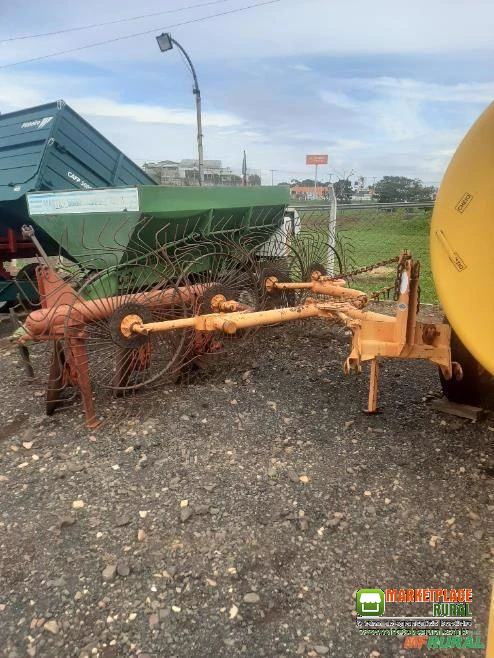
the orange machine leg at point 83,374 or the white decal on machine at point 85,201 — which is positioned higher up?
the white decal on machine at point 85,201

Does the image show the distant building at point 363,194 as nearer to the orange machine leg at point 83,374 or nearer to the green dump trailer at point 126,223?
the green dump trailer at point 126,223

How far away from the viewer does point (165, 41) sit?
8.55 metres

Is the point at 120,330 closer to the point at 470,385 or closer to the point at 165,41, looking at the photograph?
the point at 470,385

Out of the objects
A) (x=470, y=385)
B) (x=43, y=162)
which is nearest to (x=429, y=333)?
(x=470, y=385)

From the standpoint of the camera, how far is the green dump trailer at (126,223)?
3.83 metres

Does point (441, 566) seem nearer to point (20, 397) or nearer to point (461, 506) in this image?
point (461, 506)

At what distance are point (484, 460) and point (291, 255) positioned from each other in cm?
283

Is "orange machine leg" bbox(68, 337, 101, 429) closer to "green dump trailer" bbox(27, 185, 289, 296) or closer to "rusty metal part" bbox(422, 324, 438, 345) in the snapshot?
"green dump trailer" bbox(27, 185, 289, 296)

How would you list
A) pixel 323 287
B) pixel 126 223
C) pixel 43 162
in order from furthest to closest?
pixel 43 162
pixel 323 287
pixel 126 223

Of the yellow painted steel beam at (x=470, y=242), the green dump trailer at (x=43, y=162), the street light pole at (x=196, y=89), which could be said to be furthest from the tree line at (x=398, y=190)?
the yellow painted steel beam at (x=470, y=242)

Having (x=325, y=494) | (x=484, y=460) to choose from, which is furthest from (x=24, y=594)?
(x=484, y=460)

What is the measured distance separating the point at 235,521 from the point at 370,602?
0.71 metres

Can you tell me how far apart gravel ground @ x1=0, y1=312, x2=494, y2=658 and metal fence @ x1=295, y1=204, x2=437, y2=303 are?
2.49 metres

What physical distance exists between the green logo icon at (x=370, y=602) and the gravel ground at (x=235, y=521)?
37mm
